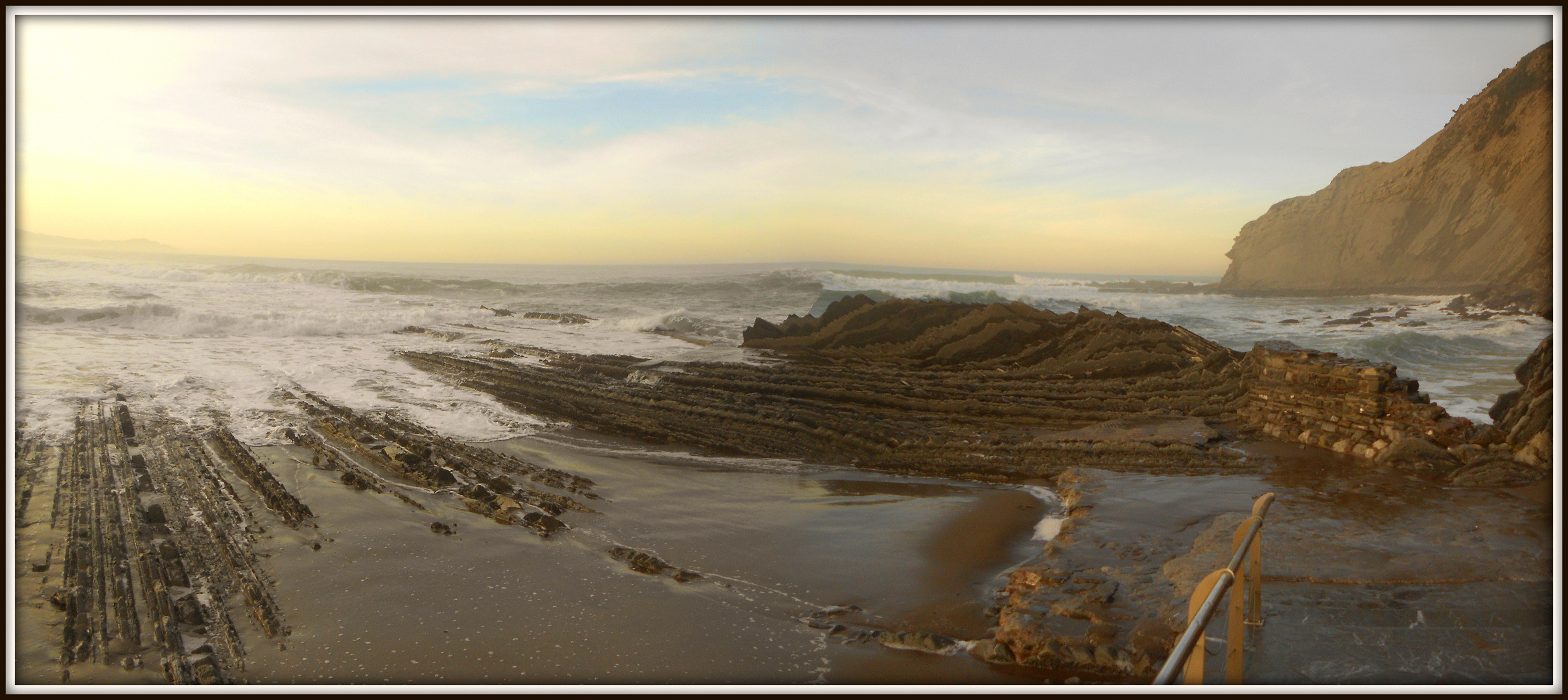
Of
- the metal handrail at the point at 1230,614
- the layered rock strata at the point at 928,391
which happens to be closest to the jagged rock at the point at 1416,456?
the layered rock strata at the point at 928,391

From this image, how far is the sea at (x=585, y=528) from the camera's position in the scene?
10.7 ft

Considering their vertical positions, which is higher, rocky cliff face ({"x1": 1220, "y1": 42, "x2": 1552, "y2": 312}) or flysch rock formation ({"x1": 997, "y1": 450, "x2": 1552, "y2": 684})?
rocky cliff face ({"x1": 1220, "y1": 42, "x2": 1552, "y2": 312})

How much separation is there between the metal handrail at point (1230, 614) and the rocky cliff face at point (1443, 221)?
2939 millimetres

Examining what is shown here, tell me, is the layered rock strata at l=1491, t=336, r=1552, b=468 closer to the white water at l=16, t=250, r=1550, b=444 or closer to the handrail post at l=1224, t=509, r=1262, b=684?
the white water at l=16, t=250, r=1550, b=444

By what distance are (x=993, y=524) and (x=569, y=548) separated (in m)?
→ 3.27

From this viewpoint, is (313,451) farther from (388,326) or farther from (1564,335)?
(388,326)

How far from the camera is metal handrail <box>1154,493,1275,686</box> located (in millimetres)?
1468

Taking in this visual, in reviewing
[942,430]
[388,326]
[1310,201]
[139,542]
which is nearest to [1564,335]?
[942,430]

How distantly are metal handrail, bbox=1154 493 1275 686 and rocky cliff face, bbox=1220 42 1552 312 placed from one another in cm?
294

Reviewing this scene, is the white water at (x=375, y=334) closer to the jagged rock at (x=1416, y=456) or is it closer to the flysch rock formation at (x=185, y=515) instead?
the flysch rock formation at (x=185, y=515)

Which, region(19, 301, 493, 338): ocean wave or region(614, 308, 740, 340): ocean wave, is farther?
region(614, 308, 740, 340): ocean wave

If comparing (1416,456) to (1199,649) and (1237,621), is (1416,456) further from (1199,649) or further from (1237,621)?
(1199,649)

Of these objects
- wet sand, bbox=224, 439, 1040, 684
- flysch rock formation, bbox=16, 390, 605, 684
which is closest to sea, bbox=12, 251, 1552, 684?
wet sand, bbox=224, 439, 1040, 684

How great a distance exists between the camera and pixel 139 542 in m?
4.52
